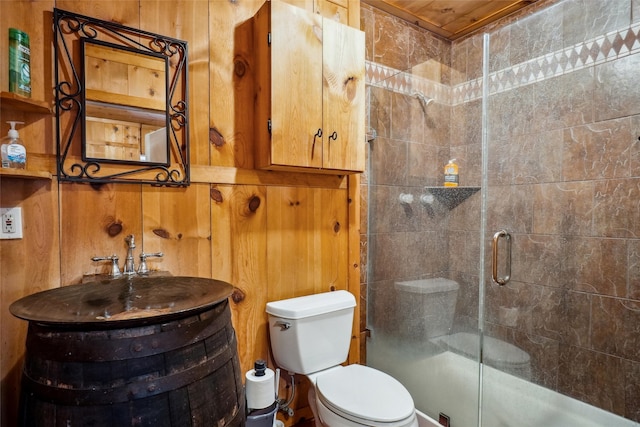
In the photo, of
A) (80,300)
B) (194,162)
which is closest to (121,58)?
(194,162)

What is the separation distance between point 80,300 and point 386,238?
1.57 m

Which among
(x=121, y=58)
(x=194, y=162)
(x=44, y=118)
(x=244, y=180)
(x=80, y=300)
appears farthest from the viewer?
(x=244, y=180)

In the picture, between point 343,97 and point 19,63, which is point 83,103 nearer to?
point 19,63

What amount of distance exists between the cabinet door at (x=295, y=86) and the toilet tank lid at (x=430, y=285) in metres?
0.97

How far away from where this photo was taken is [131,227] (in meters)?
1.30

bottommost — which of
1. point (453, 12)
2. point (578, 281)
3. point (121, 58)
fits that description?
point (578, 281)

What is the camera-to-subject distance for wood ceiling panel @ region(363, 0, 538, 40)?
6.63 feet

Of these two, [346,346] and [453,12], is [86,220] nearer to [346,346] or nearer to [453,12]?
[346,346]

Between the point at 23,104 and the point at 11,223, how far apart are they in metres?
0.39

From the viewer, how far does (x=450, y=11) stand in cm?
211

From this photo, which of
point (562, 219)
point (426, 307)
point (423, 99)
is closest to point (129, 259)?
point (426, 307)

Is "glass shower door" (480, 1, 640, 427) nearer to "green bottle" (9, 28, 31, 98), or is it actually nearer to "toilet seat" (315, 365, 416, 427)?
"toilet seat" (315, 365, 416, 427)

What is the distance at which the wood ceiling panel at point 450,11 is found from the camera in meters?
2.02

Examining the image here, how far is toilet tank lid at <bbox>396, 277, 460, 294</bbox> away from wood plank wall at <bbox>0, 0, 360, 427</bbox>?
36 centimetres
